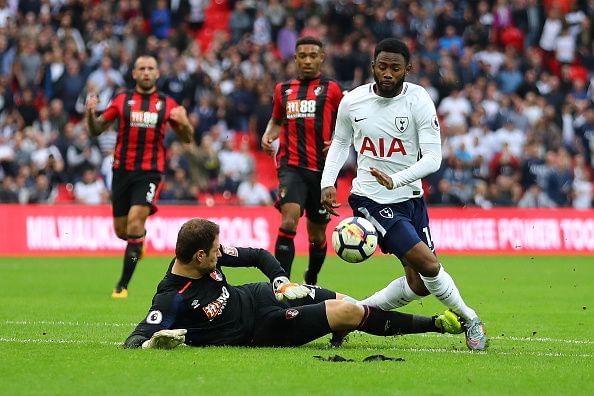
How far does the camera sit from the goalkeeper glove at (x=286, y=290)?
336 inches

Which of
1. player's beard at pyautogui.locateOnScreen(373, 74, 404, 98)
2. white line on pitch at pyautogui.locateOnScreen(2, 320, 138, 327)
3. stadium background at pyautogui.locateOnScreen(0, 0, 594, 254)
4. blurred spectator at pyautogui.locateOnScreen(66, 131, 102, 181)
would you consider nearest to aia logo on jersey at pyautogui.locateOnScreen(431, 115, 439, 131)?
player's beard at pyautogui.locateOnScreen(373, 74, 404, 98)

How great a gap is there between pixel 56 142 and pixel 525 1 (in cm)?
1288

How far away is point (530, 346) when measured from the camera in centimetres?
966

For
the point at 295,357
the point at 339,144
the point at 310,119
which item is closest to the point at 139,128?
the point at 310,119

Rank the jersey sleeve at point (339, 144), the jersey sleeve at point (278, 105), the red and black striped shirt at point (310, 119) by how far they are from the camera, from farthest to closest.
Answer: the jersey sleeve at point (278, 105) → the red and black striped shirt at point (310, 119) → the jersey sleeve at point (339, 144)

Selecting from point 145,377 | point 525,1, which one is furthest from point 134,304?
point 525,1

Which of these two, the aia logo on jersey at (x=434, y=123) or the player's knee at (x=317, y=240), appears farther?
the player's knee at (x=317, y=240)

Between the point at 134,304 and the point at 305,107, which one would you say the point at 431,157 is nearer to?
the point at 305,107

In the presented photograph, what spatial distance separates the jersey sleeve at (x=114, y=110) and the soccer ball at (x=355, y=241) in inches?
242

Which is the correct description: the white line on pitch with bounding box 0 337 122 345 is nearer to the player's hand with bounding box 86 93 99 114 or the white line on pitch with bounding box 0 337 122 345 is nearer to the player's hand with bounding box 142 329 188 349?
the player's hand with bounding box 142 329 188 349

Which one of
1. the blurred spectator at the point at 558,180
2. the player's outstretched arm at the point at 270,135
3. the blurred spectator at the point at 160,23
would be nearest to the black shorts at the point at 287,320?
the player's outstretched arm at the point at 270,135

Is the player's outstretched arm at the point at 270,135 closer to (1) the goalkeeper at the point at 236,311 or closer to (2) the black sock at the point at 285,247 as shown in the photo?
(2) the black sock at the point at 285,247

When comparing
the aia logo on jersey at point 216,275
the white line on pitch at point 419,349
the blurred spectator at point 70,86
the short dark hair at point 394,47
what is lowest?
the white line on pitch at point 419,349

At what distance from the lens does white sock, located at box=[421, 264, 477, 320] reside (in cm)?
918
